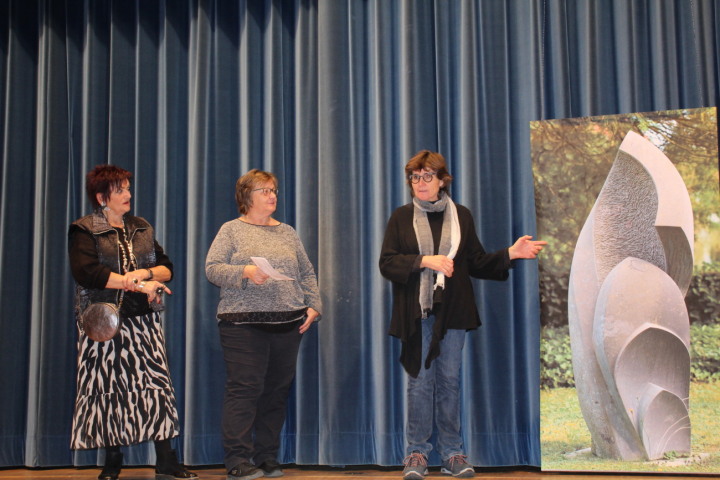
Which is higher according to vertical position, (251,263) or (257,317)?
(251,263)

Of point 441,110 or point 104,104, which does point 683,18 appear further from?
point 104,104

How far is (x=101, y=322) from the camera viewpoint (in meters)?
3.08

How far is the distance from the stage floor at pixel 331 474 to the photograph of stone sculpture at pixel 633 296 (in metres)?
0.06

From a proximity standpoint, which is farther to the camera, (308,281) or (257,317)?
(308,281)

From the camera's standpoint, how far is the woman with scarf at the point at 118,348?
10.3 ft

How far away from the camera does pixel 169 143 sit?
4.10 m

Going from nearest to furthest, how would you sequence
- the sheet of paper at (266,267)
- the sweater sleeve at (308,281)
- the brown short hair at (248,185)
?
the sheet of paper at (266,267), the brown short hair at (248,185), the sweater sleeve at (308,281)

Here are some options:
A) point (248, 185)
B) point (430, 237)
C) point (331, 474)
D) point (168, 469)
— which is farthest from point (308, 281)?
point (168, 469)

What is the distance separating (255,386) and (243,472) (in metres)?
0.39

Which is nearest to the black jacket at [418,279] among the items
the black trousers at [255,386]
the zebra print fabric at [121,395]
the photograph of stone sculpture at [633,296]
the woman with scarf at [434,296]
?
the woman with scarf at [434,296]

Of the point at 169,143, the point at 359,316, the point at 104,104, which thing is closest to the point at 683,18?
the point at 359,316

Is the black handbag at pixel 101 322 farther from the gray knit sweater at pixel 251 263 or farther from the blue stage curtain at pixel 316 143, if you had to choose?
the blue stage curtain at pixel 316 143

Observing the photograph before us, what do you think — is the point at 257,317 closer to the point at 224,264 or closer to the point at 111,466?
the point at 224,264

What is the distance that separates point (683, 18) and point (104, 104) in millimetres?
3277
